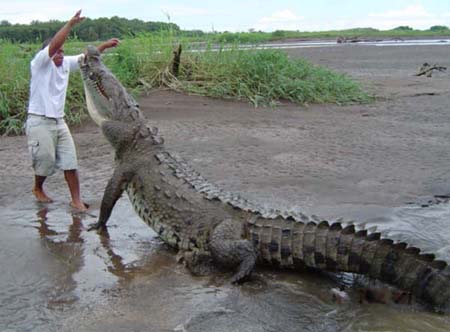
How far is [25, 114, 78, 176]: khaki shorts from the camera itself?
5.86 meters

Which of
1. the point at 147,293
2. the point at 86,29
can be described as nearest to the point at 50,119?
the point at 147,293

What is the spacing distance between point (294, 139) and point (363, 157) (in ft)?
4.39

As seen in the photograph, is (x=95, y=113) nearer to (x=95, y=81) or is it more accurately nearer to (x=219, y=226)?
(x=95, y=81)

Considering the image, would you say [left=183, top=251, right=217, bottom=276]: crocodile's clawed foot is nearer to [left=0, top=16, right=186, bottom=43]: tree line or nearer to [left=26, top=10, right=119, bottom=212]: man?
[left=26, top=10, right=119, bottom=212]: man

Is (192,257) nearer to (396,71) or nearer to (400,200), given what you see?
(400,200)

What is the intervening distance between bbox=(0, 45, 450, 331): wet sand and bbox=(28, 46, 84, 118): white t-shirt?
0.96 m

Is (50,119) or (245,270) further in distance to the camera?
(50,119)

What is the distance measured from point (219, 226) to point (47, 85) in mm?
2526

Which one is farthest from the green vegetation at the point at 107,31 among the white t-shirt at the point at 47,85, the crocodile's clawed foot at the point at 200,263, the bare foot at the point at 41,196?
the crocodile's clawed foot at the point at 200,263

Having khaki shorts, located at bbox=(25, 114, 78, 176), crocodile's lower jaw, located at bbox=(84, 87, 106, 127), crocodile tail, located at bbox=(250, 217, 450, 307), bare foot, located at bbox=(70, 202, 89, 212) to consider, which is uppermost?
crocodile's lower jaw, located at bbox=(84, 87, 106, 127)

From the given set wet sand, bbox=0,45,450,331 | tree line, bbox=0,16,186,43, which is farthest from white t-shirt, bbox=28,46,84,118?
tree line, bbox=0,16,186,43

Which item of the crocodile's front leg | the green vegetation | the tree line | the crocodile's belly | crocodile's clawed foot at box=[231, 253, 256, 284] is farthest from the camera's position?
the tree line

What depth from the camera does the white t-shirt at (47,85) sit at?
18.7ft

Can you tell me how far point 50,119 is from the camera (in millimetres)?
5875
